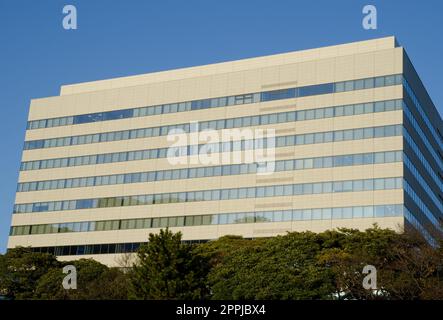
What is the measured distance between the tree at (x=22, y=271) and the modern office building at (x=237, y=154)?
19172mm

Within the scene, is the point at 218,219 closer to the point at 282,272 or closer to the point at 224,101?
the point at 224,101

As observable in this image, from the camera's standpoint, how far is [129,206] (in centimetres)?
9775

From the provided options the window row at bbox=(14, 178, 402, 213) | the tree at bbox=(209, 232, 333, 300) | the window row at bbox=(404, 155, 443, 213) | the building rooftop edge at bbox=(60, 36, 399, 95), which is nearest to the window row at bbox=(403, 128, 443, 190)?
the window row at bbox=(404, 155, 443, 213)

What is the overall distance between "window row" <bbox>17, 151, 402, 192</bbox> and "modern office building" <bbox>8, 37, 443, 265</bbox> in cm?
15

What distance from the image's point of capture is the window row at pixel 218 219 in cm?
8081

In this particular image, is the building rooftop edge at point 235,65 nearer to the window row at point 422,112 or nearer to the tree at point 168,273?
the window row at point 422,112

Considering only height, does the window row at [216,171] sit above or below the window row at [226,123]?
below

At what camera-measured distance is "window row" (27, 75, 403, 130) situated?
85.4 metres

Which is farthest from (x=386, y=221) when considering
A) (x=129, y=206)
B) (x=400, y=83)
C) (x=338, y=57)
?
(x=129, y=206)

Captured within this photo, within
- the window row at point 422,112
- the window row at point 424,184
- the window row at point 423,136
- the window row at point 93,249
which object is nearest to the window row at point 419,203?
the window row at point 424,184

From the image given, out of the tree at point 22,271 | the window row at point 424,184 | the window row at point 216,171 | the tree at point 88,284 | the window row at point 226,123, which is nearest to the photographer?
the tree at point 88,284

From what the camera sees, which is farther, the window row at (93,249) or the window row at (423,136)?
the window row at (93,249)

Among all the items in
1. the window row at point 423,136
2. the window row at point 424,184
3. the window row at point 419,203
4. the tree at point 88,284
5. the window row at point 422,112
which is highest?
the window row at point 422,112

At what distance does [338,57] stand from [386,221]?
2201cm
